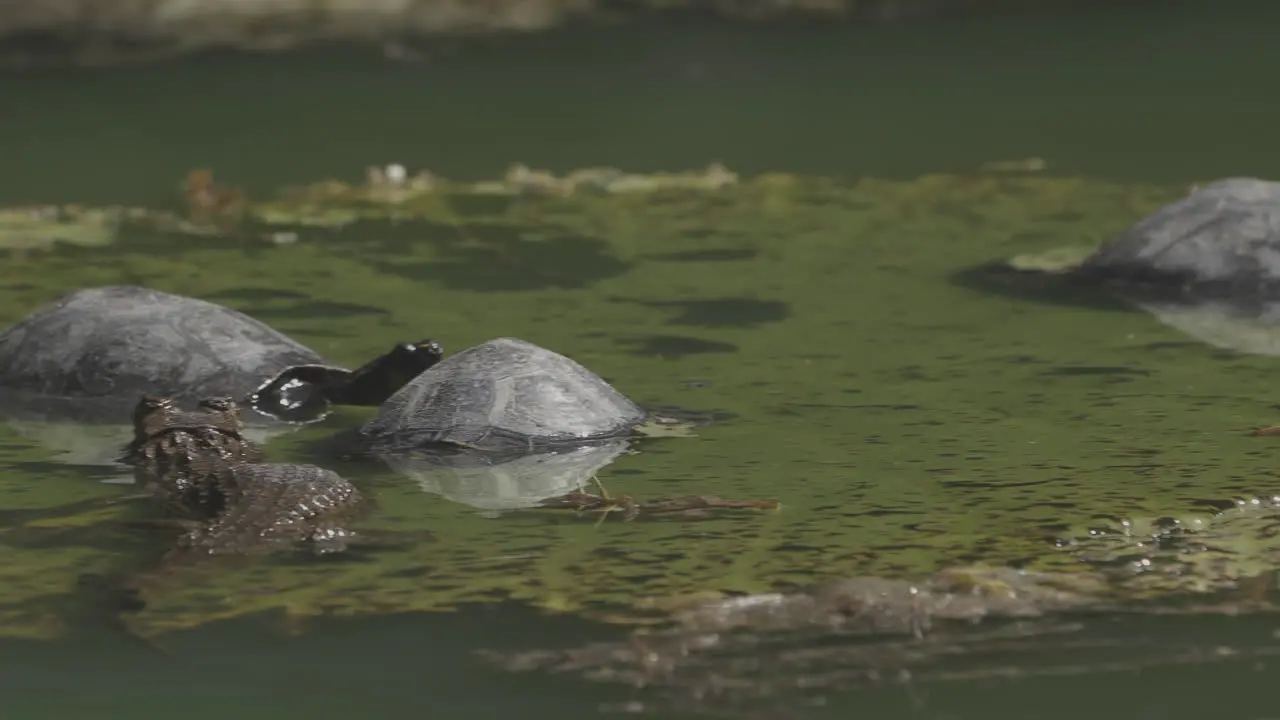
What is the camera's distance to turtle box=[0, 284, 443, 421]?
4613 mm

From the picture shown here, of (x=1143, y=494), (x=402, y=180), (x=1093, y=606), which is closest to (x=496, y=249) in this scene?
(x=402, y=180)

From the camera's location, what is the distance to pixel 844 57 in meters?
10.5

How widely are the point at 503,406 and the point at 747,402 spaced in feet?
1.89

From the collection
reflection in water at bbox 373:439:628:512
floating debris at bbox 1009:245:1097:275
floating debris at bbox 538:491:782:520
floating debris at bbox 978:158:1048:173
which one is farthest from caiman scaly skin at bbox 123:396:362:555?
floating debris at bbox 978:158:1048:173

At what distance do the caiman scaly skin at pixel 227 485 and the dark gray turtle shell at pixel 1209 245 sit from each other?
2527mm

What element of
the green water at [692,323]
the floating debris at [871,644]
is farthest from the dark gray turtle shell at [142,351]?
the floating debris at [871,644]

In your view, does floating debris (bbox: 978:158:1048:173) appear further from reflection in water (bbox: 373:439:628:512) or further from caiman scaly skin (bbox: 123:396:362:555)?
caiman scaly skin (bbox: 123:396:362:555)

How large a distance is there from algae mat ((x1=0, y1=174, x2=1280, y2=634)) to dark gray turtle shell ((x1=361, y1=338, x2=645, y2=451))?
181mm

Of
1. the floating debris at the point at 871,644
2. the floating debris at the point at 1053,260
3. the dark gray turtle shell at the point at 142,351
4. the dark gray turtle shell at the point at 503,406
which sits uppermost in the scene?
the floating debris at the point at 1053,260

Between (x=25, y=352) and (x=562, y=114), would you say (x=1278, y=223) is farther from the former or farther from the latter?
(x=562, y=114)

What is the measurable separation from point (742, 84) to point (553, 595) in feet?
22.7

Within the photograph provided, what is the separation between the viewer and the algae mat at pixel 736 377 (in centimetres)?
338

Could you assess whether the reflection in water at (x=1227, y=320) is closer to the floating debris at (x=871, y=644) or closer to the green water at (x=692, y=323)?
the green water at (x=692, y=323)

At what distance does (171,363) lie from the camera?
4.71 meters
